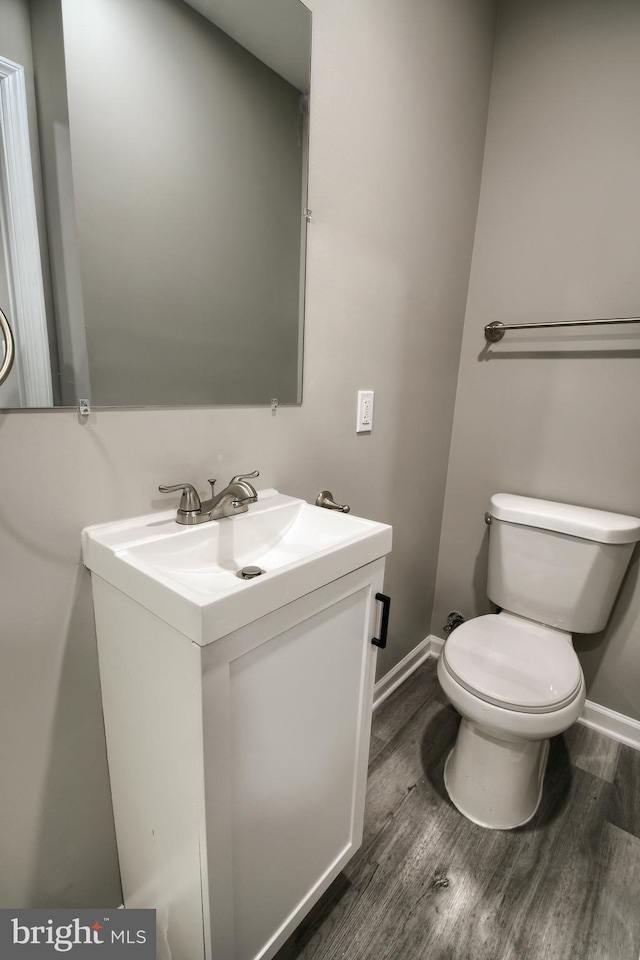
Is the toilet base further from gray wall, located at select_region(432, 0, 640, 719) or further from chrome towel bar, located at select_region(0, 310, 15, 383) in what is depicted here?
chrome towel bar, located at select_region(0, 310, 15, 383)

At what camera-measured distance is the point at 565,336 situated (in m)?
1.53

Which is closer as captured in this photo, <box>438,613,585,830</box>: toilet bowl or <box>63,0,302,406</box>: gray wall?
<box>63,0,302,406</box>: gray wall

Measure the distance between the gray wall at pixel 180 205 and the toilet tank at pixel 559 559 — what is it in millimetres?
956

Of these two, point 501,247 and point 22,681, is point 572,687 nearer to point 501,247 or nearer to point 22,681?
point 22,681

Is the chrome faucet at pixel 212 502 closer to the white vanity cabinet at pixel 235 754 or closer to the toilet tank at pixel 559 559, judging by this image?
the white vanity cabinet at pixel 235 754

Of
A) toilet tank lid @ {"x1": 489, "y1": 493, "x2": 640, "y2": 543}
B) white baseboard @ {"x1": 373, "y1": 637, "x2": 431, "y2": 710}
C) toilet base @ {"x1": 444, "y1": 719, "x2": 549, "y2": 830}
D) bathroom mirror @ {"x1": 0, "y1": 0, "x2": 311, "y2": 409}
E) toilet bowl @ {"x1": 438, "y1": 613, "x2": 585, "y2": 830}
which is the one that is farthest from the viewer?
white baseboard @ {"x1": 373, "y1": 637, "x2": 431, "y2": 710}

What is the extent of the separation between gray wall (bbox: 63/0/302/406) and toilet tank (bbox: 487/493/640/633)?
0.96m

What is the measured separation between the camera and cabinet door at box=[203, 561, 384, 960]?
64 cm

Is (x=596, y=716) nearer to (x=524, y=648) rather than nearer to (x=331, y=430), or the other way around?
(x=524, y=648)

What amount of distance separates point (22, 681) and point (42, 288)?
2.13ft

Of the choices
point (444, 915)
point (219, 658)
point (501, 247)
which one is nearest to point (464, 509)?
point (501, 247)

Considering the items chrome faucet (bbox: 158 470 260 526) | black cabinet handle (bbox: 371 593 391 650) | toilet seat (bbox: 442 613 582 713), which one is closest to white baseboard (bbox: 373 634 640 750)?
toilet seat (bbox: 442 613 582 713)

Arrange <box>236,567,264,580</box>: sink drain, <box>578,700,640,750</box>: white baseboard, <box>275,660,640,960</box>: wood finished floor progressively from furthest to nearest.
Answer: <box>578,700,640,750</box>: white baseboard < <box>275,660,640,960</box>: wood finished floor < <box>236,567,264,580</box>: sink drain

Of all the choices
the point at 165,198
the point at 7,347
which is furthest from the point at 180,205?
the point at 7,347
